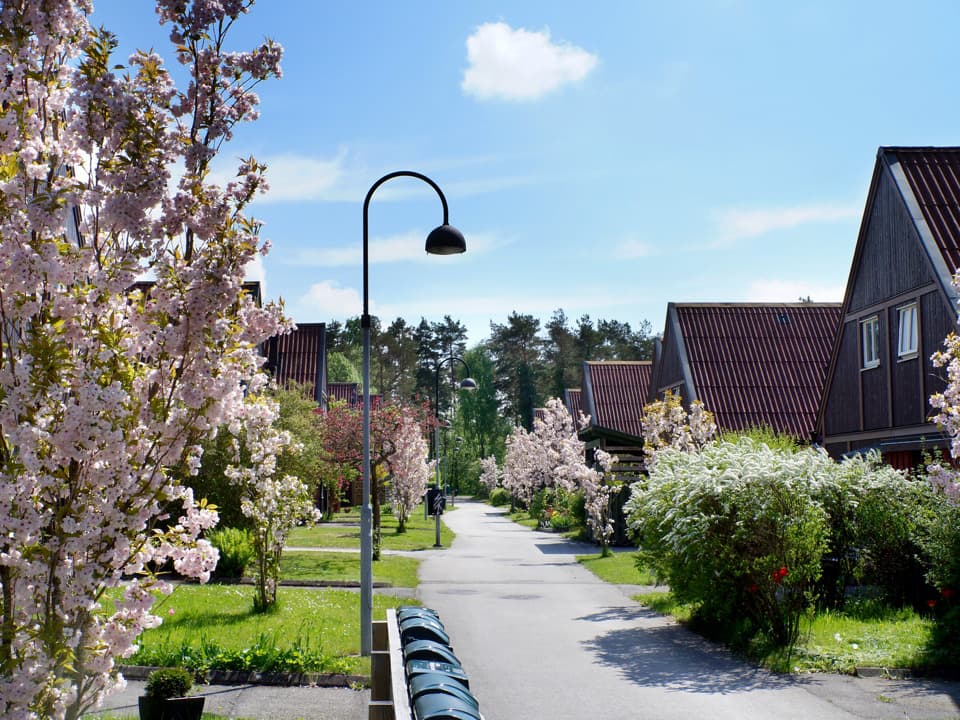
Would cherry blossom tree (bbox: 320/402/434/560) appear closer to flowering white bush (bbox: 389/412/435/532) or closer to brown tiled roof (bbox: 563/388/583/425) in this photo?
flowering white bush (bbox: 389/412/435/532)

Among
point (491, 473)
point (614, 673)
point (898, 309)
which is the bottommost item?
point (614, 673)

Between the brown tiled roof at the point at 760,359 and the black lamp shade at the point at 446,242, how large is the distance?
908 inches

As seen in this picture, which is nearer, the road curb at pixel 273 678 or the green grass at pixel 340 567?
the road curb at pixel 273 678

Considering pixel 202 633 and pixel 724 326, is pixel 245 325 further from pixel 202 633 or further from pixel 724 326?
pixel 724 326

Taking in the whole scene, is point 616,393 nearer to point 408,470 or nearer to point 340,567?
point 408,470

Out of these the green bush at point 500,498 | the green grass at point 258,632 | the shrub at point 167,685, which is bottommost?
the green bush at point 500,498

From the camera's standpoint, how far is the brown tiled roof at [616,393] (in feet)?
162

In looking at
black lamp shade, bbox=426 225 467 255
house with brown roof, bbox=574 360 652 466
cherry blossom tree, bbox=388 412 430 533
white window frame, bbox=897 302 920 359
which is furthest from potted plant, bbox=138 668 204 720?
house with brown roof, bbox=574 360 652 466

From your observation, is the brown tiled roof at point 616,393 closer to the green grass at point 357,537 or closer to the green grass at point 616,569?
the green grass at point 357,537

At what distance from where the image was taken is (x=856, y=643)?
12203 millimetres

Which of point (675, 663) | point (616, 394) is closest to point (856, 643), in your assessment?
point (675, 663)

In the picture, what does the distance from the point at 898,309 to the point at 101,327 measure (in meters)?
21.2

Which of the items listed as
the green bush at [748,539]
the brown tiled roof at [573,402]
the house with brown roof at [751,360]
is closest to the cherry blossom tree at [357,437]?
the house with brown roof at [751,360]

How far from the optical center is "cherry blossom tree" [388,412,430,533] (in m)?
34.6
